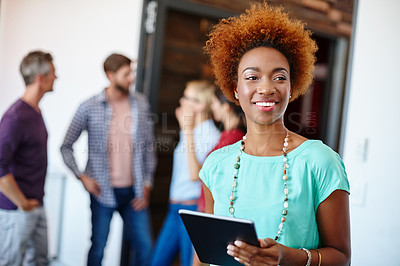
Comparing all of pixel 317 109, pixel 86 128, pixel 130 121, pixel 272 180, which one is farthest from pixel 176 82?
pixel 272 180

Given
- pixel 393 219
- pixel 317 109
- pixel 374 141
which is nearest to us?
pixel 393 219

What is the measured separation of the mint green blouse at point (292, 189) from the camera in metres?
1.09

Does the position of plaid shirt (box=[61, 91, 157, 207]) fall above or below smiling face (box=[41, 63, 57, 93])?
below

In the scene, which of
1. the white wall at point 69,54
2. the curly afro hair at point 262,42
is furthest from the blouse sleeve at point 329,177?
the white wall at point 69,54

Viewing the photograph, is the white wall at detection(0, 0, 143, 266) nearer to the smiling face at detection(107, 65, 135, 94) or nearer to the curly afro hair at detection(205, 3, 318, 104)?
the smiling face at detection(107, 65, 135, 94)

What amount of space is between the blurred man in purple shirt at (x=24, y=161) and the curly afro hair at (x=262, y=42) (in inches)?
44.5

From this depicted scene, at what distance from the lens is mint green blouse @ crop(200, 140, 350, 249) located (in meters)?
1.09

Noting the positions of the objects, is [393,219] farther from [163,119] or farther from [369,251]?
[163,119]

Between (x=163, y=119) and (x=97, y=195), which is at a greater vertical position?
(x=163, y=119)

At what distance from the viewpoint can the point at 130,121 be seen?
104 inches

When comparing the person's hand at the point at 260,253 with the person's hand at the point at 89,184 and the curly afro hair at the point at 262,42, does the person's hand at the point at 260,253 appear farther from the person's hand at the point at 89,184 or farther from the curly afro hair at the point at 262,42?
the person's hand at the point at 89,184

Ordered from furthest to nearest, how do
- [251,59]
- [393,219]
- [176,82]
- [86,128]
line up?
1. [176,82]
2. [86,128]
3. [393,219]
4. [251,59]

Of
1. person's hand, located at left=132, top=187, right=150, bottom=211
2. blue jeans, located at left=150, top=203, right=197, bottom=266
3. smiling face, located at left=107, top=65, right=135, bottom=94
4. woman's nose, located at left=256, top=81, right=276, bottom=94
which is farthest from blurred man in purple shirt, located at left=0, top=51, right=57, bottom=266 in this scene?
woman's nose, located at left=256, top=81, right=276, bottom=94

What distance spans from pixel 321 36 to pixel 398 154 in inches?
86.6
